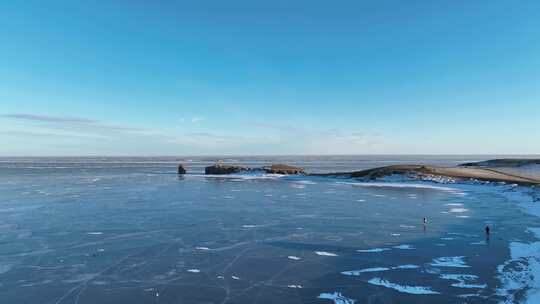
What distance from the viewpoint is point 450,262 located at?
15211 millimetres

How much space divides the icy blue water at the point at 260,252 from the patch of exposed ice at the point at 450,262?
0.13 ft

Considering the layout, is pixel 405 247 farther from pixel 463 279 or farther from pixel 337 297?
pixel 337 297

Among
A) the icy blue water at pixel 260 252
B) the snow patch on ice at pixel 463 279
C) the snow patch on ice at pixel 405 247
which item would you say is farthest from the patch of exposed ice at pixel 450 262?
the snow patch on ice at pixel 405 247

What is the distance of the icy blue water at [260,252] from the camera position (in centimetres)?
1209

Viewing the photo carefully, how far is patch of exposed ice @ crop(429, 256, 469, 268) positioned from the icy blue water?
39 millimetres

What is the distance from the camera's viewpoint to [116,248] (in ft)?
57.8

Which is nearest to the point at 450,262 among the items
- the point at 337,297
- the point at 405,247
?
the point at 405,247

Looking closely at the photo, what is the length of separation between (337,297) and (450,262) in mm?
6280

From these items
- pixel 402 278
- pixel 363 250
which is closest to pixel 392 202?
pixel 363 250

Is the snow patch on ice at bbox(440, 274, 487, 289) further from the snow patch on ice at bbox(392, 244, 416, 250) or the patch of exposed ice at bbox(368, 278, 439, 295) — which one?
the snow patch on ice at bbox(392, 244, 416, 250)

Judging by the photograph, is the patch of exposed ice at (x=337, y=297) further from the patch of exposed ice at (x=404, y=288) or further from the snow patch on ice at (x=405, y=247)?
the snow patch on ice at (x=405, y=247)

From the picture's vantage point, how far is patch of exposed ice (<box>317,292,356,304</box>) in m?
11.3

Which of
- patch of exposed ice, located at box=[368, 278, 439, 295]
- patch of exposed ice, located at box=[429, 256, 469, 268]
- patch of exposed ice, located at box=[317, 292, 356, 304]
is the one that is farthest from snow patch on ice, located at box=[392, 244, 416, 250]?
patch of exposed ice, located at box=[317, 292, 356, 304]

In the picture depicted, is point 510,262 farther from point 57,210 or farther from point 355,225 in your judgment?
point 57,210
